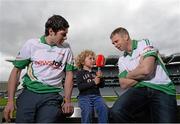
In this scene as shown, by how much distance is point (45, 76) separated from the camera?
3.46 meters

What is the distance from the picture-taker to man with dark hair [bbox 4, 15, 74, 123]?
3.36 meters

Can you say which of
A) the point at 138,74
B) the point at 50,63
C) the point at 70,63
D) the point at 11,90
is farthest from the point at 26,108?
the point at 138,74

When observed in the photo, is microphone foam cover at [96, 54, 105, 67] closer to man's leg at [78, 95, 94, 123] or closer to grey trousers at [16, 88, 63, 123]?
man's leg at [78, 95, 94, 123]

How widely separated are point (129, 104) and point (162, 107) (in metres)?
0.31

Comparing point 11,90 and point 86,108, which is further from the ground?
point 11,90

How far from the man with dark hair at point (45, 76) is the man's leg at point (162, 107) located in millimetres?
807

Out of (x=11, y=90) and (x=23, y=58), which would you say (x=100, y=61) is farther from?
(x=11, y=90)

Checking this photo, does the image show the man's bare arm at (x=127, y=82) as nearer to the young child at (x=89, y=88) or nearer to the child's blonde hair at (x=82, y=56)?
the young child at (x=89, y=88)

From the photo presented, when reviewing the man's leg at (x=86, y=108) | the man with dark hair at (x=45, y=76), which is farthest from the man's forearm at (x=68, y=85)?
the man's leg at (x=86, y=108)

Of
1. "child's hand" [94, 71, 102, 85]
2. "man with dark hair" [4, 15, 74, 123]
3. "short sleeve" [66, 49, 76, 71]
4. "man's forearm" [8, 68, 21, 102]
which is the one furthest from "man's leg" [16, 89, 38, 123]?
"child's hand" [94, 71, 102, 85]

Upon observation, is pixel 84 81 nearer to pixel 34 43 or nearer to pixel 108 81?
pixel 34 43

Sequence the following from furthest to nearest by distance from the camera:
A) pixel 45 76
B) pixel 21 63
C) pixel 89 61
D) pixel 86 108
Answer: pixel 89 61
pixel 86 108
pixel 21 63
pixel 45 76

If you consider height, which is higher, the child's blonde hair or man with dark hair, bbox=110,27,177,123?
the child's blonde hair

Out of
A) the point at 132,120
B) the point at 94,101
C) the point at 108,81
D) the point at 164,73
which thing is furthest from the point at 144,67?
the point at 108,81
